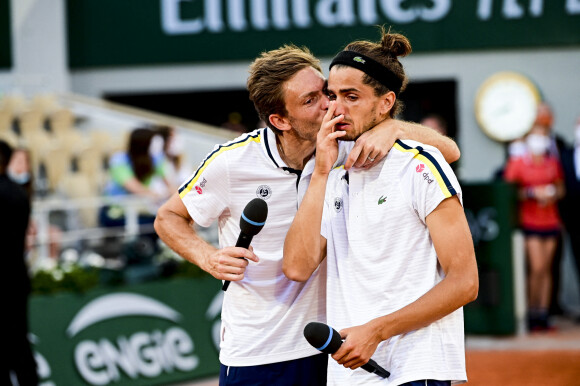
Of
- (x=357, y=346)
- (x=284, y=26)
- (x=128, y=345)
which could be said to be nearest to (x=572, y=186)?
(x=128, y=345)

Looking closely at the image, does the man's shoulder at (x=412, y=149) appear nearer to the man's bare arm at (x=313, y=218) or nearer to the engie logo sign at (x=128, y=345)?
the man's bare arm at (x=313, y=218)

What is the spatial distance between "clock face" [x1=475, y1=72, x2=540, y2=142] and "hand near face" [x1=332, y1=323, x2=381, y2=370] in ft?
37.2

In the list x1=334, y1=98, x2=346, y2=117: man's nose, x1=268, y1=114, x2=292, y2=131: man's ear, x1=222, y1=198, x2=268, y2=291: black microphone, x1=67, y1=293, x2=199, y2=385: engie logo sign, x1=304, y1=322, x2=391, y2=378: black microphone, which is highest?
x1=334, y1=98, x2=346, y2=117: man's nose

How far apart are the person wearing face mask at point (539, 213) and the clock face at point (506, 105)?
363 centimetres

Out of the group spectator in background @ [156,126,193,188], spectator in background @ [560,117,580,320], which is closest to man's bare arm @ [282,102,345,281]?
spectator in background @ [156,126,193,188]

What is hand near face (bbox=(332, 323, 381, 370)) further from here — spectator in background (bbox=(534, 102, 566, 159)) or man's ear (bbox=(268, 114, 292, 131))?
spectator in background (bbox=(534, 102, 566, 159))

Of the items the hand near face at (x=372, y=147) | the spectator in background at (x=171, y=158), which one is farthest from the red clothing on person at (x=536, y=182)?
the hand near face at (x=372, y=147)

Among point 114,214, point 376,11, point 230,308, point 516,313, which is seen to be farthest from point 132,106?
point 230,308

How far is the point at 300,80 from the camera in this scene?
12.9 ft

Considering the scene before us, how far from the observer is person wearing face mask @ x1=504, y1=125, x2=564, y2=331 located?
10172mm

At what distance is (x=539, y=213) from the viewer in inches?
402

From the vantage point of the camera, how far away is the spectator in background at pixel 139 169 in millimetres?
9627

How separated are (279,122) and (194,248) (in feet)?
2.18

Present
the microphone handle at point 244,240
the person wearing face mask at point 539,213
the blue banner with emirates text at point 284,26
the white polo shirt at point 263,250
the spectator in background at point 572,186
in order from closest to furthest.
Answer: the microphone handle at point 244,240 < the white polo shirt at point 263,250 < the person wearing face mask at point 539,213 < the spectator in background at point 572,186 < the blue banner with emirates text at point 284,26
